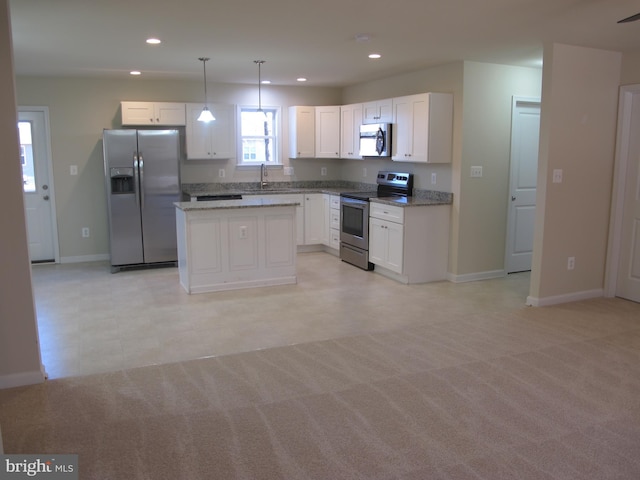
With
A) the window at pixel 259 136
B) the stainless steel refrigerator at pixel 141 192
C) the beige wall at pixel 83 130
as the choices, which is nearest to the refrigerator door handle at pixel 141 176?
the stainless steel refrigerator at pixel 141 192

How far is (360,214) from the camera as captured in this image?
6547 millimetres

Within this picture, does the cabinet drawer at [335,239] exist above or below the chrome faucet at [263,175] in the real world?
below

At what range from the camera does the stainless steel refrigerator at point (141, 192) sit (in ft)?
21.0

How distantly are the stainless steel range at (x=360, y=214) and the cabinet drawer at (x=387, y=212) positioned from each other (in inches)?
5.4

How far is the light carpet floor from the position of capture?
246 centimetres

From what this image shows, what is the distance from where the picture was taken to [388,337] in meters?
4.11

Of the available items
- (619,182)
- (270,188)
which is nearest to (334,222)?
(270,188)

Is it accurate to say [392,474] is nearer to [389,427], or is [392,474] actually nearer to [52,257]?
[389,427]

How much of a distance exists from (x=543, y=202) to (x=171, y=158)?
170 inches

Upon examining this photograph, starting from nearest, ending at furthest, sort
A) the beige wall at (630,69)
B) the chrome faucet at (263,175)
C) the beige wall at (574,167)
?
the beige wall at (574,167) < the beige wall at (630,69) < the chrome faucet at (263,175)

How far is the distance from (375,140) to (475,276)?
2059 millimetres

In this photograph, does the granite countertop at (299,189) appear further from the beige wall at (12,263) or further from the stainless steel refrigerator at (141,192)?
the beige wall at (12,263)

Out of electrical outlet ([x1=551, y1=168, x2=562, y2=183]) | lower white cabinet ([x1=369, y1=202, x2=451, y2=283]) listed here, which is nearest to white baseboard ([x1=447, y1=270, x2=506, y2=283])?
lower white cabinet ([x1=369, y1=202, x2=451, y2=283])

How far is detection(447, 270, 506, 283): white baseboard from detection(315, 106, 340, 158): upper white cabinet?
2.68 m
